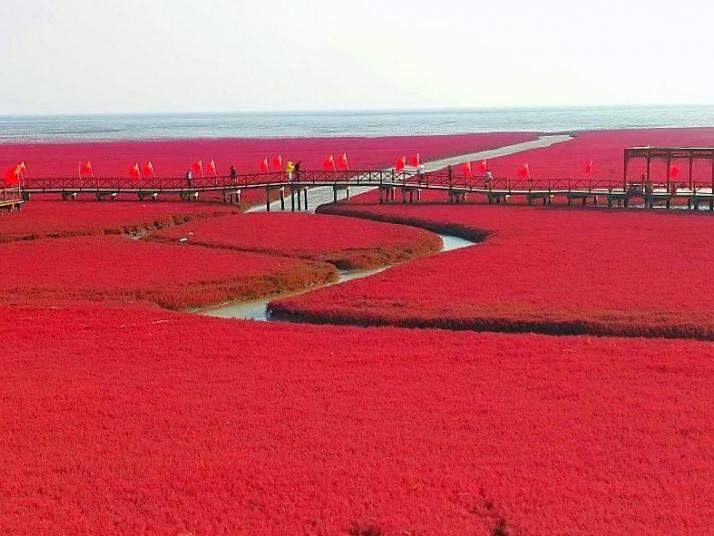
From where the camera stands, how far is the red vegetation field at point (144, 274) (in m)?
30.5

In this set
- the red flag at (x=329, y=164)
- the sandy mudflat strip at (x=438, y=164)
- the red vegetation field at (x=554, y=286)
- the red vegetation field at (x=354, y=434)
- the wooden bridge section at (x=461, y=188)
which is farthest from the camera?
the sandy mudflat strip at (x=438, y=164)

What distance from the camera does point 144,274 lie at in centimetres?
3353

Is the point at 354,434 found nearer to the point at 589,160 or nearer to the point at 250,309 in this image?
the point at 250,309

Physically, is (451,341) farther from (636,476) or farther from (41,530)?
(41,530)

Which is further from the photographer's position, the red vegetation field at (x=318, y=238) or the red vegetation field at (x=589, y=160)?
the red vegetation field at (x=589, y=160)

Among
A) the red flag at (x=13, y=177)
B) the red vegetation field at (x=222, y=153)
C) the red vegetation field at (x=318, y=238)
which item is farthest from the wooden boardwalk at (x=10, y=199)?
the red vegetation field at (x=222, y=153)

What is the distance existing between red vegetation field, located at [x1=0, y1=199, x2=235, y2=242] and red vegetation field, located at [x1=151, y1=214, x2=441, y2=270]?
95.3 inches

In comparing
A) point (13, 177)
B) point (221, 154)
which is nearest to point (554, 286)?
point (13, 177)

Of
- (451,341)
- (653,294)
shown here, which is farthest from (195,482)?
(653,294)

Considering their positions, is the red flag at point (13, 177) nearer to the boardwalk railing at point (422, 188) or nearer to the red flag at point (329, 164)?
the boardwalk railing at point (422, 188)

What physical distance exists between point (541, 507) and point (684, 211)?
119ft

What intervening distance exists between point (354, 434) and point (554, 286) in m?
14.1

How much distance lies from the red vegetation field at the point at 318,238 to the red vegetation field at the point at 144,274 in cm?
162

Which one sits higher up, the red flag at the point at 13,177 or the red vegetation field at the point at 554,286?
the red flag at the point at 13,177
